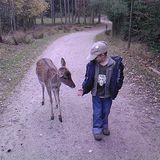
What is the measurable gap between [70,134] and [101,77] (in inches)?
55.9

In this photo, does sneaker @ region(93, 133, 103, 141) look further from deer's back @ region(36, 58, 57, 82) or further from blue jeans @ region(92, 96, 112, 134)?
deer's back @ region(36, 58, 57, 82)

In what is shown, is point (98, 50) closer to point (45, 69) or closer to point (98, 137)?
point (98, 137)

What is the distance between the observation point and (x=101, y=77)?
586 cm

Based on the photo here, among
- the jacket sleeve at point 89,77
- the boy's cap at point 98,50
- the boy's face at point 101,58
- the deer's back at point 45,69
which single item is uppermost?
the boy's cap at point 98,50

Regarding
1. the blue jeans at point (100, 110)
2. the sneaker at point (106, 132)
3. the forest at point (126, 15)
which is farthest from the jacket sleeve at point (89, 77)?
the forest at point (126, 15)

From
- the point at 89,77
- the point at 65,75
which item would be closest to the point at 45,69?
the point at 65,75

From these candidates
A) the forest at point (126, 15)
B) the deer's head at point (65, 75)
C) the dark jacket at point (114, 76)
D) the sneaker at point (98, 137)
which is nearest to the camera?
the dark jacket at point (114, 76)

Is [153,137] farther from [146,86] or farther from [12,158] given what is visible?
[146,86]

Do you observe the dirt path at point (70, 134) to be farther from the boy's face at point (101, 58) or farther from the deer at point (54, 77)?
the boy's face at point (101, 58)

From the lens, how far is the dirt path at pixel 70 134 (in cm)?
568

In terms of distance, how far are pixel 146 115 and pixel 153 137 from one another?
1.31m

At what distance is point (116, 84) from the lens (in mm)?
5863

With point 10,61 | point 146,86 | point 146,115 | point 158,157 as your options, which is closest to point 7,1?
point 10,61

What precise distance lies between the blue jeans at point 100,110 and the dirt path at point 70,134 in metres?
0.24
